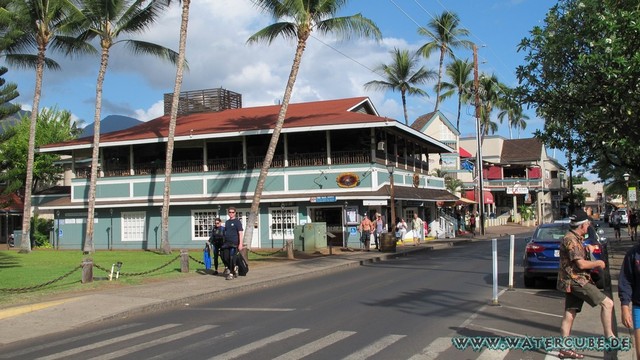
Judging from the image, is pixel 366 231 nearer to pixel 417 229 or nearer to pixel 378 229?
pixel 378 229

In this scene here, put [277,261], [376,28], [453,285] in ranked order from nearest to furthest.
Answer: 1. [453,285]
2. [277,261]
3. [376,28]

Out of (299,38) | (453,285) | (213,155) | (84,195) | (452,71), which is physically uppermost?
(452,71)

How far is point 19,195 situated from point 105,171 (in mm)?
18105

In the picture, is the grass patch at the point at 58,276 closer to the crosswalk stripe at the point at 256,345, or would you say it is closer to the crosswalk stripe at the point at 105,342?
the crosswalk stripe at the point at 105,342

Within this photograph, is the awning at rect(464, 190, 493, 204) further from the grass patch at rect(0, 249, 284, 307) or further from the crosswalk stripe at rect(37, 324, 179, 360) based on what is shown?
the crosswalk stripe at rect(37, 324, 179, 360)

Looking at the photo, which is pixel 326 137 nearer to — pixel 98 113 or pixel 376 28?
pixel 376 28

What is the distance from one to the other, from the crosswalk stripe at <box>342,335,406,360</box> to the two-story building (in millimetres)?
17995

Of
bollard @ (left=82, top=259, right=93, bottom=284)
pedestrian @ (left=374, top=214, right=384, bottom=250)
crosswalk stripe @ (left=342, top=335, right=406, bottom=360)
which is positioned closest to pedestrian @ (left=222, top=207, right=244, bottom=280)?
bollard @ (left=82, top=259, right=93, bottom=284)

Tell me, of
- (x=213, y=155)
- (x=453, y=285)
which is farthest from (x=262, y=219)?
(x=453, y=285)

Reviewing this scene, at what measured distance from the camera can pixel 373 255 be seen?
2320cm

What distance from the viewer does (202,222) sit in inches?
1188

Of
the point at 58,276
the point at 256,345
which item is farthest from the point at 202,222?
the point at 256,345

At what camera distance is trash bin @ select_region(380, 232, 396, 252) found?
995 inches

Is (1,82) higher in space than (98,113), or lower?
higher
